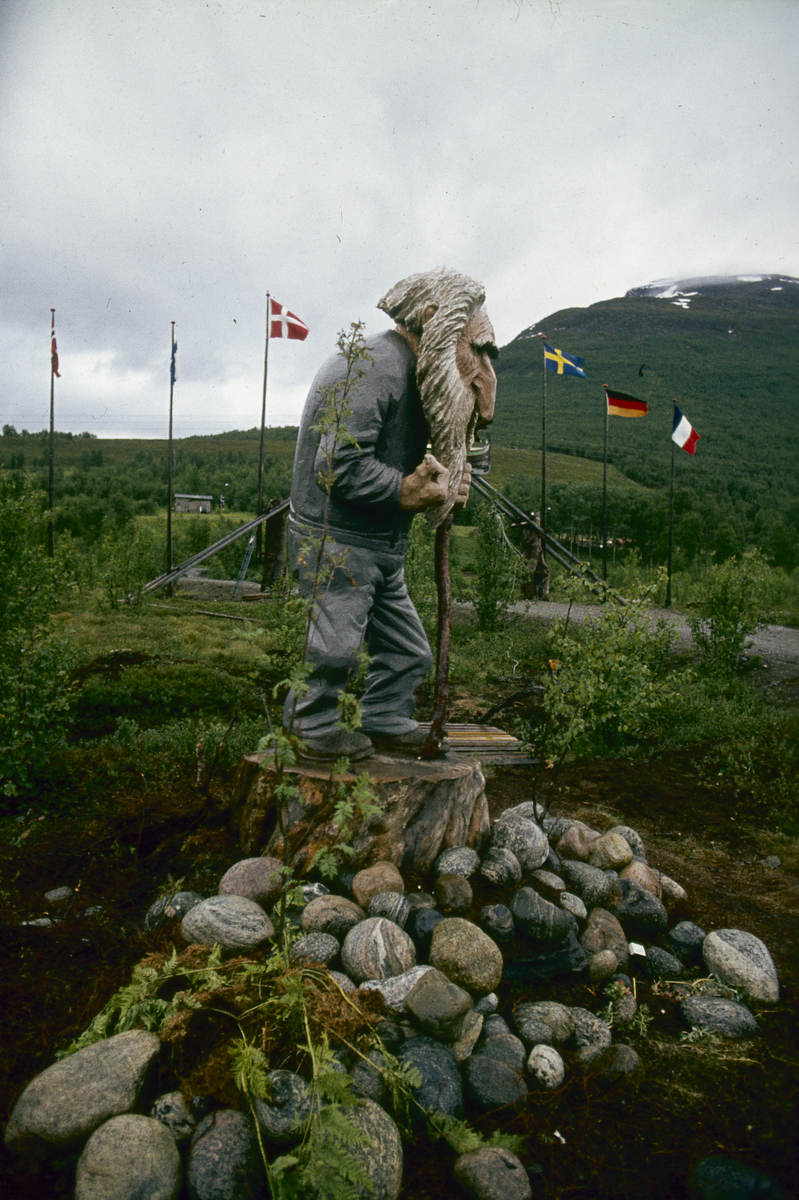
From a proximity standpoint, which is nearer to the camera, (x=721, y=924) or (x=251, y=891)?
(x=251, y=891)

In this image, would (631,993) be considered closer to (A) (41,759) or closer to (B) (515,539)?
(A) (41,759)

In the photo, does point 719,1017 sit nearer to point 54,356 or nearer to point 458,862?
point 458,862

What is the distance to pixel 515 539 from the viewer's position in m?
16.2

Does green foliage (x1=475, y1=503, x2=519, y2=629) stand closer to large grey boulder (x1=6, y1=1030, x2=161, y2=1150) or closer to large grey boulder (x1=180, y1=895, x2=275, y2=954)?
large grey boulder (x1=180, y1=895, x2=275, y2=954)

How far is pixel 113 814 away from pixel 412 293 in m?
3.18

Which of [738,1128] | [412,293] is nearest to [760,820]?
[738,1128]

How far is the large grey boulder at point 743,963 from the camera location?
111 inches

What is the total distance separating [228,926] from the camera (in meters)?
2.56

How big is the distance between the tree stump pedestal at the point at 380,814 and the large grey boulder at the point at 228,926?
0.44 meters

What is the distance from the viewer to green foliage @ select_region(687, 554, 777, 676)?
28.2ft

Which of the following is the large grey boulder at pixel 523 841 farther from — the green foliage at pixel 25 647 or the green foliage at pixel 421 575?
the green foliage at pixel 421 575

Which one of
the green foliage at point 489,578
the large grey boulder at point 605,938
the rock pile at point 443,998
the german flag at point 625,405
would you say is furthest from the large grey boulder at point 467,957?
the german flag at point 625,405

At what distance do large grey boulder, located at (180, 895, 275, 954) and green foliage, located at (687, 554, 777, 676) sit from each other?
7.51m

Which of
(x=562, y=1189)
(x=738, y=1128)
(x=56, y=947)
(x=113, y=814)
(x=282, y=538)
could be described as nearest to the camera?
(x=562, y=1189)
